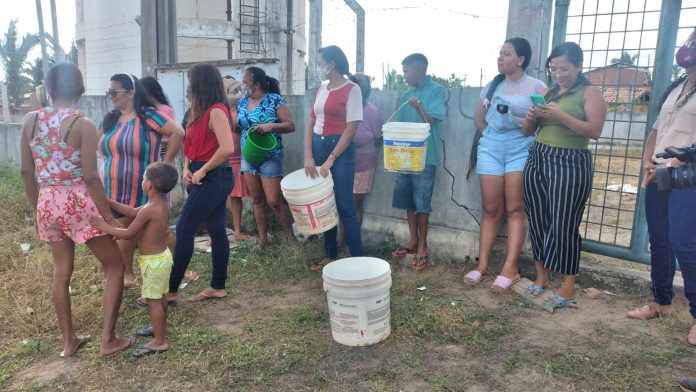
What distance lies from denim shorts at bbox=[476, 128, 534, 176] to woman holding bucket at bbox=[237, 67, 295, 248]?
1.82 metres

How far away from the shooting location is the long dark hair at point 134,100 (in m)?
3.75

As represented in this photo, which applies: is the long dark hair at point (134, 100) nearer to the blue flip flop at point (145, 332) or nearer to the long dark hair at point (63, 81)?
the long dark hair at point (63, 81)

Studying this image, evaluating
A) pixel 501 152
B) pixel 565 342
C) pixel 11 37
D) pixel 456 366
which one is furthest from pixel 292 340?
pixel 11 37

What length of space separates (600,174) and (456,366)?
2306 millimetres

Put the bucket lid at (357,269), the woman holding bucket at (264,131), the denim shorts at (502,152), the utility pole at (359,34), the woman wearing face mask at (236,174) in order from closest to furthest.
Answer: the bucket lid at (357,269) → the denim shorts at (502,152) → the woman holding bucket at (264,131) → the woman wearing face mask at (236,174) → the utility pole at (359,34)

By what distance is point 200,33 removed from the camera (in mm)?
19312

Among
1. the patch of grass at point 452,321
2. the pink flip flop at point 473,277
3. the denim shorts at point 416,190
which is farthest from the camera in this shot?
the denim shorts at point 416,190

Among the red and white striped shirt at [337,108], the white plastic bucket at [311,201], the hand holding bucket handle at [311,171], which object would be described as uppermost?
the red and white striped shirt at [337,108]

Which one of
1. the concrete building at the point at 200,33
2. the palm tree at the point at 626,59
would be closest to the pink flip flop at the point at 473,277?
the palm tree at the point at 626,59

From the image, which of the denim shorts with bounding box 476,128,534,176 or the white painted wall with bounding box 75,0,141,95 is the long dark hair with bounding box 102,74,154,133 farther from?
the white painted wall with bounding box 75,0,141,95

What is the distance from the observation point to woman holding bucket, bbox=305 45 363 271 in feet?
13.6

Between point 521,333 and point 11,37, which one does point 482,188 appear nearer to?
point 521,333

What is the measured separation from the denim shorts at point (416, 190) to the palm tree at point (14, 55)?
35.7 meters

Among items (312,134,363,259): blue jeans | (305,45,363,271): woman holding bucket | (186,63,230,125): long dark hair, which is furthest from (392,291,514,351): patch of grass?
(186,63,230,125): long dark hair
